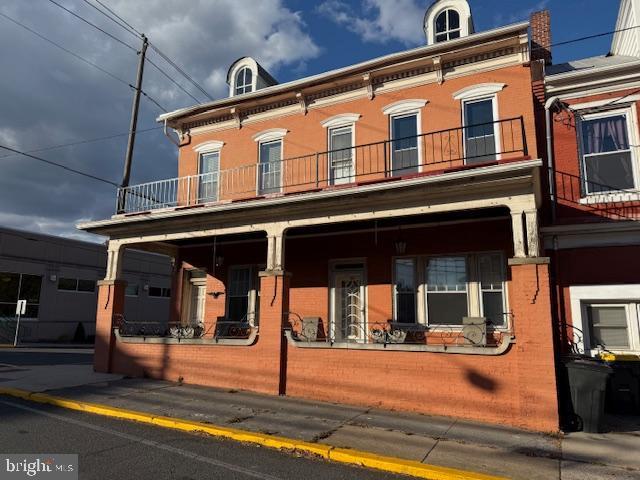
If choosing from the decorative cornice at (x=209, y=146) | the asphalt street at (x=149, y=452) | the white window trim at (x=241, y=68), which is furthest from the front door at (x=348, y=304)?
the white window trim at (x=241, y=68)

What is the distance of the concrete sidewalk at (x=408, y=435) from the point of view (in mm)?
5480

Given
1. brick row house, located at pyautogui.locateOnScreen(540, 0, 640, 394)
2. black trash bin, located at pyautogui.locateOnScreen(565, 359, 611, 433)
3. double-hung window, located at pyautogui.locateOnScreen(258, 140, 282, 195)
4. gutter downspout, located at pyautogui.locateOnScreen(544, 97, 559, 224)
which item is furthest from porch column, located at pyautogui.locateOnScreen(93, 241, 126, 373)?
gutter downspout, located at pyautogui.locateOnScreen(544, 97, 559, 224)

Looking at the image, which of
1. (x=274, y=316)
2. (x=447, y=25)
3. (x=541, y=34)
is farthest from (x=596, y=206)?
(x=274, y=316)

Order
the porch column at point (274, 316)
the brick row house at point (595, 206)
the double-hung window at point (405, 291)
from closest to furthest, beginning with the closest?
1. the brick row house at point (595, 206)
2. the porch column at point (274, 316)
3. the double-hung window at point (405, 291)

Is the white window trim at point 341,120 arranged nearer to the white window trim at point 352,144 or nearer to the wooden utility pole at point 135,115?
the white window trim at point 352,144

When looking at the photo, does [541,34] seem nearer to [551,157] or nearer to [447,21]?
[447,21]

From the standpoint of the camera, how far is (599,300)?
31.1 ft

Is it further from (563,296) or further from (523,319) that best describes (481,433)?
(563,296)

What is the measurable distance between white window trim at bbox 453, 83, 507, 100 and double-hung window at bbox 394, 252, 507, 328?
12.4 ft

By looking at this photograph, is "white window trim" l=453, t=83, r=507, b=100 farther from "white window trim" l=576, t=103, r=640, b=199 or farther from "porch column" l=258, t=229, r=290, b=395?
"porch column" l=258, t=229, r=290, b=395

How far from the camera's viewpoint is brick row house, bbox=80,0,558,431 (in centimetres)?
787

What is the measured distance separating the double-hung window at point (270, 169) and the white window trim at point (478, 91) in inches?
203

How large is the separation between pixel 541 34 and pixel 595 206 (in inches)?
221

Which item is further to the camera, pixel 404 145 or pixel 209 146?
pixel 209 146
